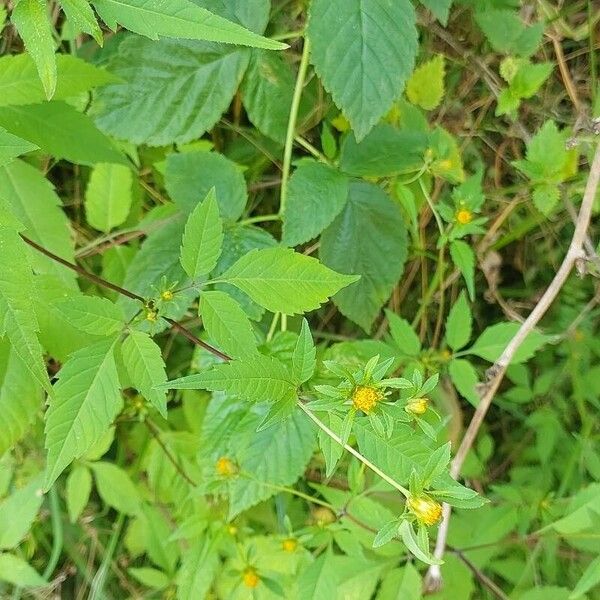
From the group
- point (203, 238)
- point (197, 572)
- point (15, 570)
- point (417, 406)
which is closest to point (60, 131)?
point (203, 238)

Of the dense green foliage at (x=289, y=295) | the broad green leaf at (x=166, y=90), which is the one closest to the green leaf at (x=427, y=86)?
the dense green foliage at (x=289, y=295)

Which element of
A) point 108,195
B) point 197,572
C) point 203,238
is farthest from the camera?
point 108,195

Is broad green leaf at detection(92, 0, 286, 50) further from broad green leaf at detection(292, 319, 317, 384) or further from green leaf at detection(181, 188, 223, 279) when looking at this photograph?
broad green leaf at detection(292, 319, 317, 384)

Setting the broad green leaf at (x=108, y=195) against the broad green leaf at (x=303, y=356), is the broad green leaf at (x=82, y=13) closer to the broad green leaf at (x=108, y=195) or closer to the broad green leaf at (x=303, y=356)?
the broad green leaf at (x=303, y=356)

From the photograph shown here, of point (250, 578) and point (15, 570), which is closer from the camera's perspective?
point (250, 578)

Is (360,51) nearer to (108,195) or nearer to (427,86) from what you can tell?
(427,86)

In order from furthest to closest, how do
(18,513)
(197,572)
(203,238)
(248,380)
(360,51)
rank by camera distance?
(18,513), (197,572), (360,51), (203,238), (248,380)

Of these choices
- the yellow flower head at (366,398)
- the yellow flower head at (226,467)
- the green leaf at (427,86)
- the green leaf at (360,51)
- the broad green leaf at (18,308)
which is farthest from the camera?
the green leaf at (427,86)

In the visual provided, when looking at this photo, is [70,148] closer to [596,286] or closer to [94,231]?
[94,231]
